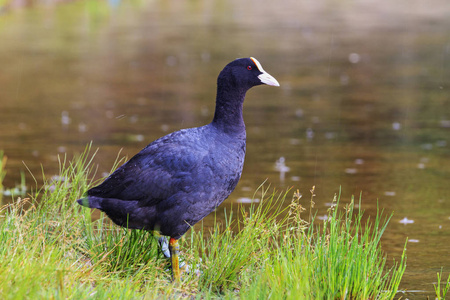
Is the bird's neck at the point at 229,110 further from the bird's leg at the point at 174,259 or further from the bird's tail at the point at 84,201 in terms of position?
the bird's tail at the point at 84,201

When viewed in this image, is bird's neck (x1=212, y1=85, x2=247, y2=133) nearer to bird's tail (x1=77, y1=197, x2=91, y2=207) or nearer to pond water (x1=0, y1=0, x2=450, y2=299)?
bird's tail (x1=77, y1=197, x2=91, y2=207)

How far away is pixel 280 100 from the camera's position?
16359mm

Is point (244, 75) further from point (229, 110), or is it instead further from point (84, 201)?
point (84, 201)

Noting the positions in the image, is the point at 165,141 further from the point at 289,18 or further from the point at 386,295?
the point at 289,18

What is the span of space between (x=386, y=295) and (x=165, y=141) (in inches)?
74.4

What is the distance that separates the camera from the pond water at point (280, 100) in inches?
392

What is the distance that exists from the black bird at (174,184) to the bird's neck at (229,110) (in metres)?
0.06

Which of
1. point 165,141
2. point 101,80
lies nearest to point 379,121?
point 101,80

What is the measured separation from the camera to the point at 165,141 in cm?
605

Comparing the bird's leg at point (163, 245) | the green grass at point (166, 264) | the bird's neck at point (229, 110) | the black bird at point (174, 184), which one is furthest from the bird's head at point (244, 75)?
the bird's leg at point (163, 245)

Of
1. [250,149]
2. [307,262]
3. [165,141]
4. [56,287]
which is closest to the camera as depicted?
[56,287]

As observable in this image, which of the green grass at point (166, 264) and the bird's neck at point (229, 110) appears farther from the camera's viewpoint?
the bird's neck at point (229, 110)

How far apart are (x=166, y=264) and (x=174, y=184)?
0.78 meters

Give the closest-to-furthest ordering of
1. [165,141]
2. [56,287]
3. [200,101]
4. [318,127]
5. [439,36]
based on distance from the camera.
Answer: [56,287] < [165,141] < [318,127] < [200,101] < [439,36]
